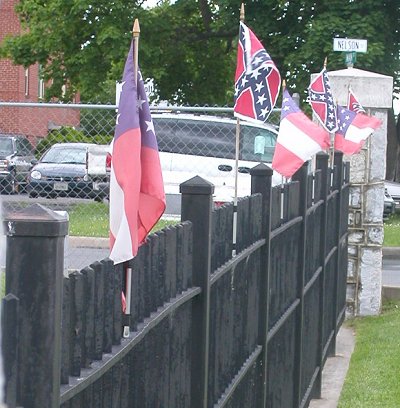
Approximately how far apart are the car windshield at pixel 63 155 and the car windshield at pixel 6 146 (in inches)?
26.7

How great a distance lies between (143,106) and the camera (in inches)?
125

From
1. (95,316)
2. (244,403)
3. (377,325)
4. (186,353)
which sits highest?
(95,316)

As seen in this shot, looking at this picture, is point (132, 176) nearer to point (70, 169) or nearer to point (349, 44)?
point (70, 169)

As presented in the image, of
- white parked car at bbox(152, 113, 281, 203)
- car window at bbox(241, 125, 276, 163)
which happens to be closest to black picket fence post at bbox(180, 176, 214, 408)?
white parked car at bbox(152, 113, 281, 203)

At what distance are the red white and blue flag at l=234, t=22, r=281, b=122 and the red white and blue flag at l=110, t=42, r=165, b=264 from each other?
4.09 meters

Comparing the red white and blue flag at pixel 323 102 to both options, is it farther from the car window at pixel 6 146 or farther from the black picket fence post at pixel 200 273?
the black picket fence post at pixel 200 273

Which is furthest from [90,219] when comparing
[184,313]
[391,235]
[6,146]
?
[391,235]

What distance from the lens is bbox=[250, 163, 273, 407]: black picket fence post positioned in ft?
18.1

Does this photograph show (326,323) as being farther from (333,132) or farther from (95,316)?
(95,316)

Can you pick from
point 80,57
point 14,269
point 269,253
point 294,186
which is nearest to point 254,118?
point 294,186

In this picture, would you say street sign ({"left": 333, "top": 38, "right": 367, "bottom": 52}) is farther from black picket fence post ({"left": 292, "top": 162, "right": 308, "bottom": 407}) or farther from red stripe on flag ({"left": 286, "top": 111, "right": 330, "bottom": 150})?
black picket fence post ({"left": 292, "top": 162, "right": 308, "bottom": 407})

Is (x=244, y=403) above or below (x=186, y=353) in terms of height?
below

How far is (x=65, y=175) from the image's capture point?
9.87m

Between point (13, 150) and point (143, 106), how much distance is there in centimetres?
733
